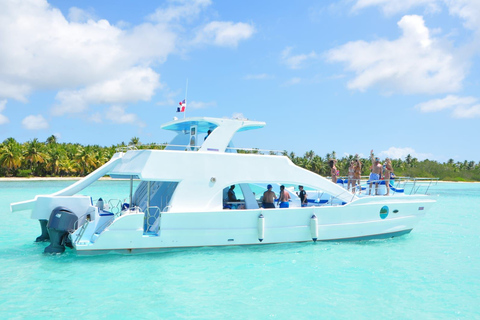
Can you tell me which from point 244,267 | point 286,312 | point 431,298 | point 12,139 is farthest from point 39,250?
point 12,139

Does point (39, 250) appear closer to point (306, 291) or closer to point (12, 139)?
point (306, 291)

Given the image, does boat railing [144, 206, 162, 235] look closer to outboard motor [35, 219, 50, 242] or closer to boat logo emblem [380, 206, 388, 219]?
outboard motor [35, 219, 50, 242]

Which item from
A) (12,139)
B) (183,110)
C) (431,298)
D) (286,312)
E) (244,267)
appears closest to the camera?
(286,312)

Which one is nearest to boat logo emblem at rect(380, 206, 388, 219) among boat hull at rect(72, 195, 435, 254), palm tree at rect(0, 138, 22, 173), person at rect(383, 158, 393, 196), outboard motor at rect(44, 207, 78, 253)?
boat hull at rect(72, 195, 435, 254)

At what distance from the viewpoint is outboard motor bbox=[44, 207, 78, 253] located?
8875mm

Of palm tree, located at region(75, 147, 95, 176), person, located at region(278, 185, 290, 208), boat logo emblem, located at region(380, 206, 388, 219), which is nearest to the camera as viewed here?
person, located at region(278, 185, 290, 208)

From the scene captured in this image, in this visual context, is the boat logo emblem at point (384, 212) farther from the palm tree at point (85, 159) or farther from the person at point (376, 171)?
the palm tree at point (85, 159)

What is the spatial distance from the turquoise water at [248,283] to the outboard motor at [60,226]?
29cm

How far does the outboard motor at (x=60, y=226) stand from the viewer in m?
8.88

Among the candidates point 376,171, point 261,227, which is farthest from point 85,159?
point 261,227

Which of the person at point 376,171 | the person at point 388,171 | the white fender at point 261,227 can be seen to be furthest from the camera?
the person at point 376,171

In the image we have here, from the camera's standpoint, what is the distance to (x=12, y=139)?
161 feet

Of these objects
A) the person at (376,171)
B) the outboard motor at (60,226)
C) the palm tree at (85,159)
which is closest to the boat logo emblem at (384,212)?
the person at (376,171)

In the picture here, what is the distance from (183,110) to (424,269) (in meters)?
7.66
